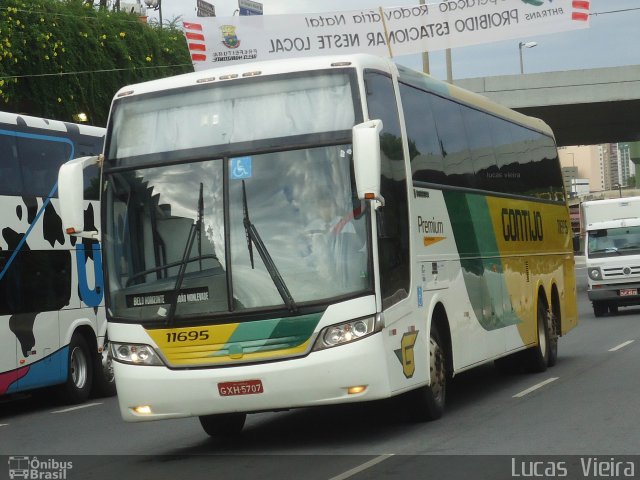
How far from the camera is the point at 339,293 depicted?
10586 millimetres

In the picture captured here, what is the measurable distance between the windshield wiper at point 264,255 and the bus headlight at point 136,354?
113 cm

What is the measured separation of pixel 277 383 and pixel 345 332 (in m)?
0.69

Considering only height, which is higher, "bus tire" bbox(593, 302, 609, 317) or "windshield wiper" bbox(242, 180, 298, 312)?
"windshield wiper" bbox(242, 180, 298, 312)

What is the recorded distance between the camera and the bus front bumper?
10.4 metres

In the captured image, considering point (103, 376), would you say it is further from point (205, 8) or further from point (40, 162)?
point (205, 8)

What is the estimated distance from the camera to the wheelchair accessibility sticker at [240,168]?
10.9 meters

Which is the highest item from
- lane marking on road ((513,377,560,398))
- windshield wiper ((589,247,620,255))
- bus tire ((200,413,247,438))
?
windshield wiper ((589,247,620,255))

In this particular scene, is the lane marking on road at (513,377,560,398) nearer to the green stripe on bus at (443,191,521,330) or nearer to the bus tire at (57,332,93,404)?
the green stripe on bus at (443,191,521,330)

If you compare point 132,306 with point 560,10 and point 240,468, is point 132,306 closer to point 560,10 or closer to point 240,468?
point 240,468

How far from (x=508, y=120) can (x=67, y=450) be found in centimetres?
803

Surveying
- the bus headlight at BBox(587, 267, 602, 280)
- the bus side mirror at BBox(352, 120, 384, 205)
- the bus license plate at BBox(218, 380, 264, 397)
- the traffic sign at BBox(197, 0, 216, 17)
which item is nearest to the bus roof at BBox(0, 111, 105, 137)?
the bus license plate at BBox(218, 380, 264, 397)

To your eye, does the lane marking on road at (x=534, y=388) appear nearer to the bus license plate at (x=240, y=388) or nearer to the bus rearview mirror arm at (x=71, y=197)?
the bus license plate at (x=240, y=388)

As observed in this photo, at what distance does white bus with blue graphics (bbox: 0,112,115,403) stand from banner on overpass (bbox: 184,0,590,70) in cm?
696

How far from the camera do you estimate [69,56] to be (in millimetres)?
28312
